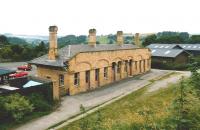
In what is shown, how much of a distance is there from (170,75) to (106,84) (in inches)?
502

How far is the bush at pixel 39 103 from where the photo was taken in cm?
2378

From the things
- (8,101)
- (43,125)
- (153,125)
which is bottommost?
(43,125)

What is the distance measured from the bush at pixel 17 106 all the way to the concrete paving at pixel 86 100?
0.93m

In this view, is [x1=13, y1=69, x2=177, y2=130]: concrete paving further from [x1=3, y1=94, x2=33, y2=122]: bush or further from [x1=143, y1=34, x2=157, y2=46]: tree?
[x1=143, y1=34, x2=157, y2=46]: tree

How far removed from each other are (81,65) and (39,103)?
348 inches

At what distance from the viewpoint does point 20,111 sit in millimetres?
21781

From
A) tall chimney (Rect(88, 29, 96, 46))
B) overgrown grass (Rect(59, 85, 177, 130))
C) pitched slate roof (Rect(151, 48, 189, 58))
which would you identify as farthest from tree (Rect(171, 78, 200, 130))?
pitched slate roof (Rect(151, 48, 189, 58))

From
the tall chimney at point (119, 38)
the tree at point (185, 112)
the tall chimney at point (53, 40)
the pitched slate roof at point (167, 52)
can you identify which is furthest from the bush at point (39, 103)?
the pitched slate roof at point (167, 52)

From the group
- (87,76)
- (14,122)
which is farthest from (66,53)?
(14,122)

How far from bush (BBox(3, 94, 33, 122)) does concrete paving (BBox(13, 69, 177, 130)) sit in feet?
3.04

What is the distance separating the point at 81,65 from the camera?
3173 centimetres

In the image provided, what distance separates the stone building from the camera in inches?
1190

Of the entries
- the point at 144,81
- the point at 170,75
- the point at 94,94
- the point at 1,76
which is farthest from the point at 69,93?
the point at 170,75

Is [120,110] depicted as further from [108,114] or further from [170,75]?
[170,75]
